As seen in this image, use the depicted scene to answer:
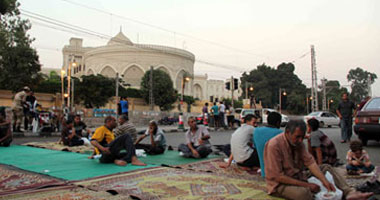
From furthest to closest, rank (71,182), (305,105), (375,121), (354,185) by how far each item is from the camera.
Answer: (305,105), (375,121), (71,182), (354,185)

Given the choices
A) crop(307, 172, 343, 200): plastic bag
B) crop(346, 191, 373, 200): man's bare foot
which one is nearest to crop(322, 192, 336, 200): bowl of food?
crop(307, 172, 343, 200): plastic bag

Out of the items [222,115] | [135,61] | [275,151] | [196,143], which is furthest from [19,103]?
[135,61]

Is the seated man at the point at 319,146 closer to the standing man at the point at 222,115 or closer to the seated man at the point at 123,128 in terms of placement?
the seated man at the point at 123,128

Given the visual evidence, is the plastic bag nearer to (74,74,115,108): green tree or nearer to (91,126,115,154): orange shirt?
(91,126,115,154): orange shirt

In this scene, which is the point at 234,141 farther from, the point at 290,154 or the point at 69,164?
the point at 69,164

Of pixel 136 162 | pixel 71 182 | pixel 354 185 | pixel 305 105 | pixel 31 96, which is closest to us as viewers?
pixel 354 185

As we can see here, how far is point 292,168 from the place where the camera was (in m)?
3.16

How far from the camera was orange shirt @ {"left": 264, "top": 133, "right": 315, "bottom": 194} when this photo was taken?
312 cm

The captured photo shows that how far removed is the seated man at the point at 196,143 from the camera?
6.53 m

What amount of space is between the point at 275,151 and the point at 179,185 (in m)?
1.41

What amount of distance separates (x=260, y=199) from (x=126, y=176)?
2.11 m

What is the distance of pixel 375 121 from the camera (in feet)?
26.5

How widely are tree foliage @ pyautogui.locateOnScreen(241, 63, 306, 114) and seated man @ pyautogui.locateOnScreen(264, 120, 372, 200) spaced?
5137 centimetres

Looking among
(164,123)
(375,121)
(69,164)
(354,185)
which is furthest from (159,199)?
(164,123)
